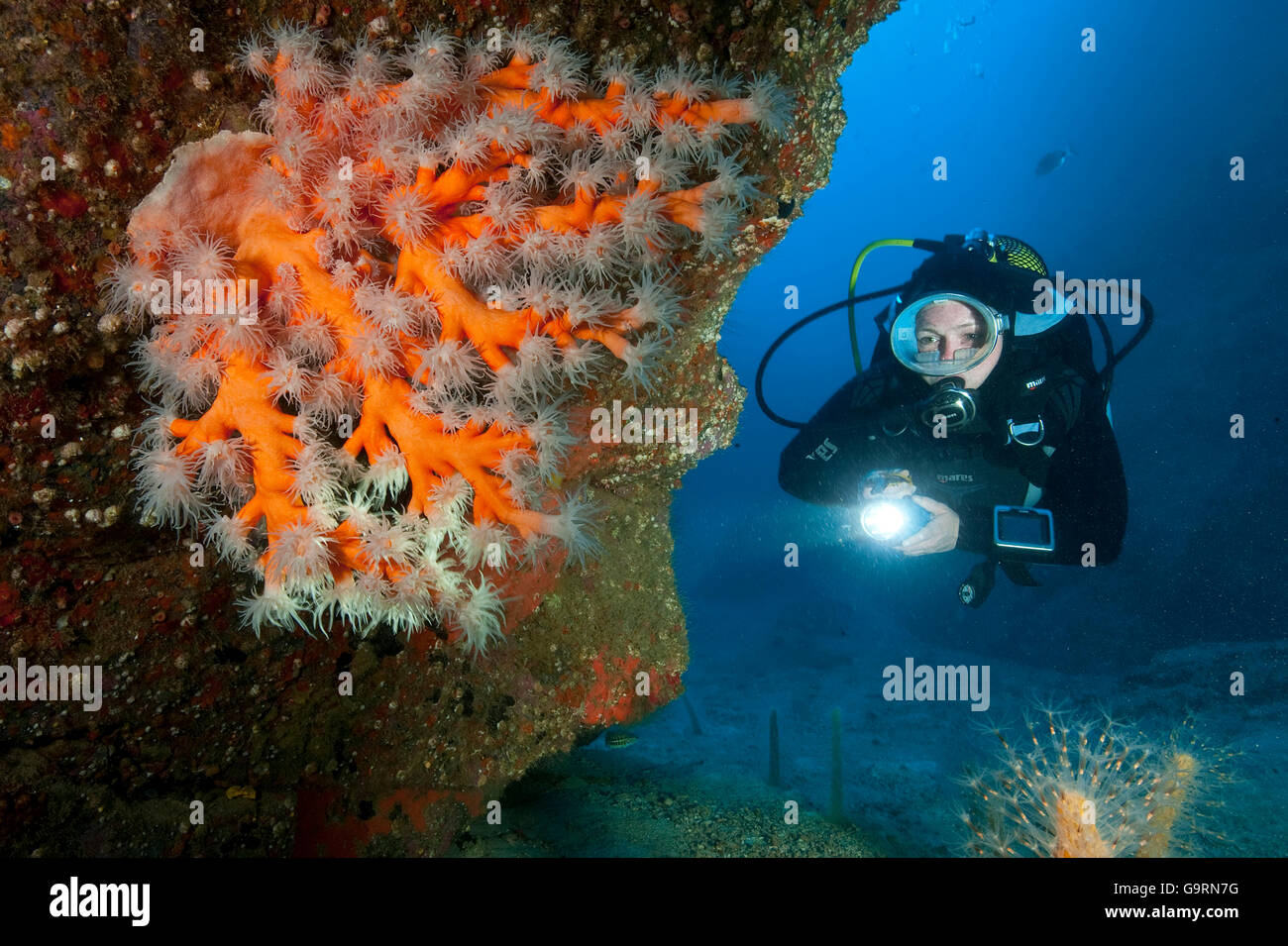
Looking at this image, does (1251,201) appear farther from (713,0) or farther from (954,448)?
(713,0)

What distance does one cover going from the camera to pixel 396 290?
2.15 m

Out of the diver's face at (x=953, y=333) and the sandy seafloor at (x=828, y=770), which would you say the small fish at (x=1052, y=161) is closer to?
the sandy seafloor at (x=828, y=770)

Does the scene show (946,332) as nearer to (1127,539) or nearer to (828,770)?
(828,770)

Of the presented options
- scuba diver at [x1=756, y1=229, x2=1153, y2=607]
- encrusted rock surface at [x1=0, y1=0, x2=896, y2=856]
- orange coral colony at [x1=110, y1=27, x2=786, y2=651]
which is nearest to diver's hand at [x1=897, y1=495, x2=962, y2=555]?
scuba diver at [x1=756, y1=229, x2=1153, y2=607]

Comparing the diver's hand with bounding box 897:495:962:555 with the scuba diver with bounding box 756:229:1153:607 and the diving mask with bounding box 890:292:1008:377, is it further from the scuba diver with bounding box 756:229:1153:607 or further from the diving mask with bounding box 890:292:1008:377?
the diving mask with bounding box 890:292:1008:377

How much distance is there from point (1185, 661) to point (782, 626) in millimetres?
15318

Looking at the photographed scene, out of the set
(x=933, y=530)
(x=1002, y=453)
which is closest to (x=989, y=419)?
(x=1002, y=453)

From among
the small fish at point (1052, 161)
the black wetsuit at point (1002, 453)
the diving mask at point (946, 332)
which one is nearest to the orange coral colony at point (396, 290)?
the diving mask at point (946, 332)

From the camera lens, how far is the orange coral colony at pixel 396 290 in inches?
82.6

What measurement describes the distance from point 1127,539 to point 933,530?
20907 millimetres

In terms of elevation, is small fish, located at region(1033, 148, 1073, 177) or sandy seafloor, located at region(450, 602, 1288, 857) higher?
small fish, located at region(1033, 148, 1073, 177)

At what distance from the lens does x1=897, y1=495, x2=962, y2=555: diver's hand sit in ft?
16.5

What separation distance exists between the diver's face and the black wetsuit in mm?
144

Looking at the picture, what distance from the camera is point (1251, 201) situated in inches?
1091
